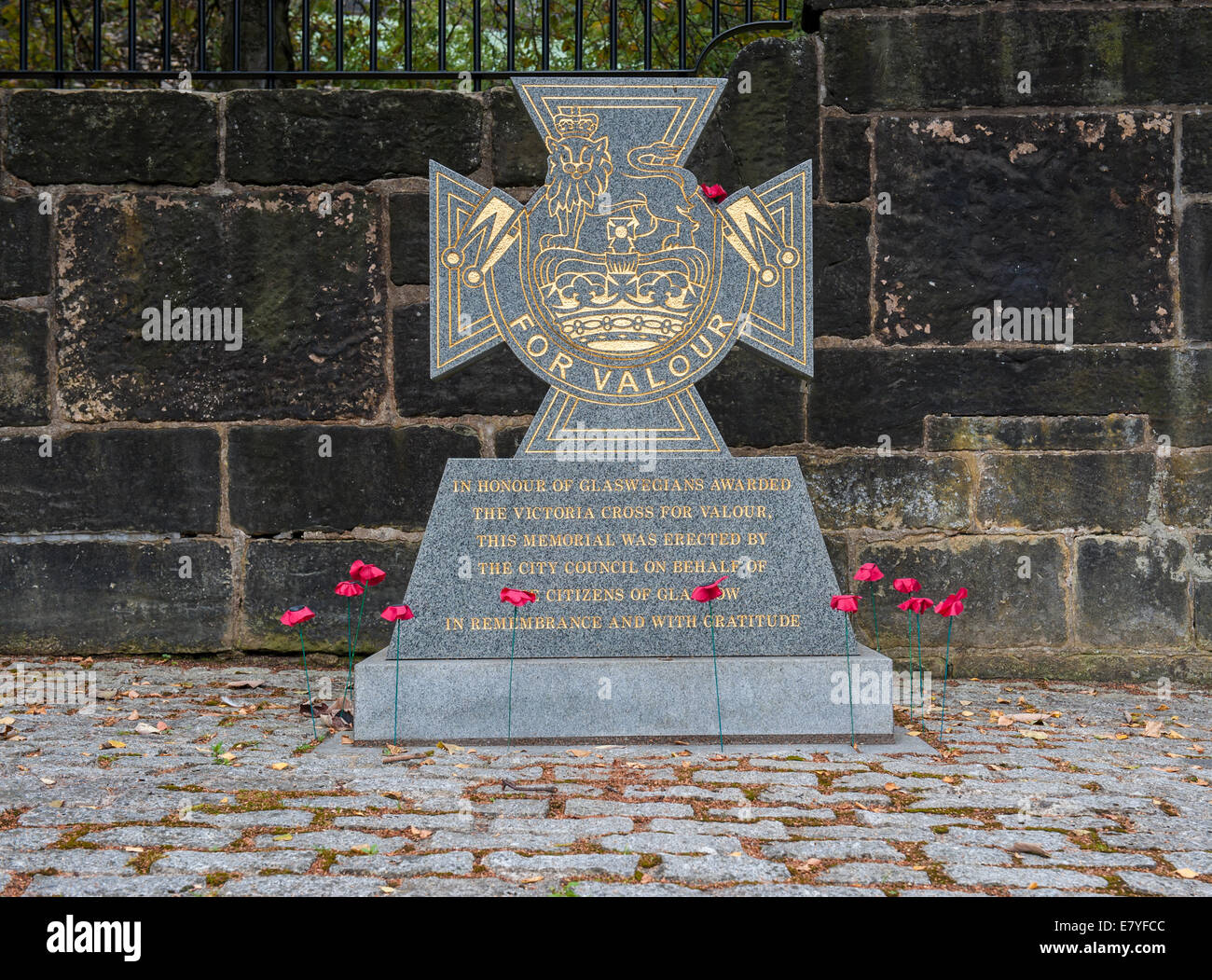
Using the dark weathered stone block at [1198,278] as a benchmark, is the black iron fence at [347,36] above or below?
above

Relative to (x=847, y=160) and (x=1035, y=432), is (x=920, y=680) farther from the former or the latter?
(x=847, y=160)

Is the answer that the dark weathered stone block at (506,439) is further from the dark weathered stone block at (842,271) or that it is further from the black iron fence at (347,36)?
the black iron fence at (347,36)

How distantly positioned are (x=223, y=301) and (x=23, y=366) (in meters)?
0.93

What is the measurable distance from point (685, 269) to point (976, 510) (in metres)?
1.76

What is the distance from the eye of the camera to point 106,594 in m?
4.99

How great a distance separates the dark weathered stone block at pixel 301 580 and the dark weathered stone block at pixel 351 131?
1.65 m

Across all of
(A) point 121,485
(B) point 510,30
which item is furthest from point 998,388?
(A) point 121,485

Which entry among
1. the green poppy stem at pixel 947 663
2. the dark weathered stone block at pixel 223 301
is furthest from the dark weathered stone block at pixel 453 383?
the green poppy stem at pixel 947 663

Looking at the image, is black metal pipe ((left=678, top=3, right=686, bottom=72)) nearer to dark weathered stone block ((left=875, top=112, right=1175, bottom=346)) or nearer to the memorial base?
dark weathered stone block ((left=875, top=112, right=1175, bottom=346))

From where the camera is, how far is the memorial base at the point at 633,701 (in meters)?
3.83

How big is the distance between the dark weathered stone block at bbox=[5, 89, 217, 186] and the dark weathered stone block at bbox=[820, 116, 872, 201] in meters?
2.74

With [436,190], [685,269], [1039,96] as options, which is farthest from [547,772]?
[1039,96]

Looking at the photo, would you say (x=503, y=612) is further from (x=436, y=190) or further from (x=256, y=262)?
(x=256, y=262)

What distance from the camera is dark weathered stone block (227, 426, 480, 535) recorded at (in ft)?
16.4
